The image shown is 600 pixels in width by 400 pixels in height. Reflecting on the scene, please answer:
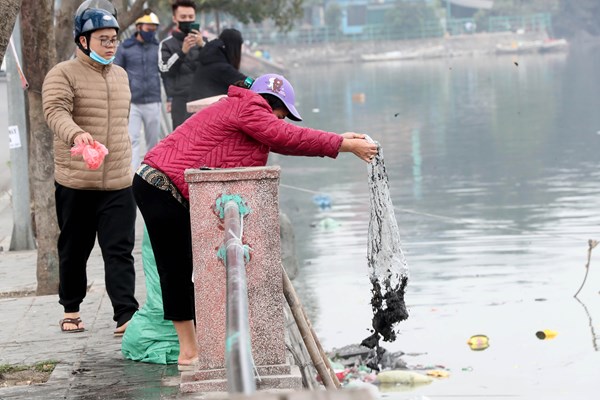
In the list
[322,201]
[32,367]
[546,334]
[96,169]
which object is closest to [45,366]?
[32,367]

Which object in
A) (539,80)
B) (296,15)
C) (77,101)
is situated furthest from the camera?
(539,80)

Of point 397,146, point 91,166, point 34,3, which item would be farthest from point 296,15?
point 91,166

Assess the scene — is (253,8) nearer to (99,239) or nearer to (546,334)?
(546,334)

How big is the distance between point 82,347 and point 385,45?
376 feet

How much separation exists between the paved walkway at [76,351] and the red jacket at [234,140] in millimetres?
900

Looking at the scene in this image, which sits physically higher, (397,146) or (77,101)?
(77,101)

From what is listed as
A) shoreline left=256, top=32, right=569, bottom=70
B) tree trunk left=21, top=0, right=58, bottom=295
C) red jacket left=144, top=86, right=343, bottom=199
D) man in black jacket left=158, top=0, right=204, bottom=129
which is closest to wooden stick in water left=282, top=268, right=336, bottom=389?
red jacket left=144, top=86, right=343, bottom=199

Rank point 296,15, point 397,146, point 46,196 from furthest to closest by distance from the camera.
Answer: point 296,15 → point 397,146 → point 46,196

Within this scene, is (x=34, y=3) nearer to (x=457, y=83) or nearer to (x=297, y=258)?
(x=297, y=258)

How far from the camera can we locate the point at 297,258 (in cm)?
1374

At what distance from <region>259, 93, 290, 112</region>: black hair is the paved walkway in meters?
1.23

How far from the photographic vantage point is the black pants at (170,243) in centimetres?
591

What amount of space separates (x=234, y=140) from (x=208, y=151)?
4.7 inches

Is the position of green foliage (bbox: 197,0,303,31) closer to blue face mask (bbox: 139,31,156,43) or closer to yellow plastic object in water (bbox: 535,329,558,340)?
blue face mask (bbox: 139,31,156,43)
